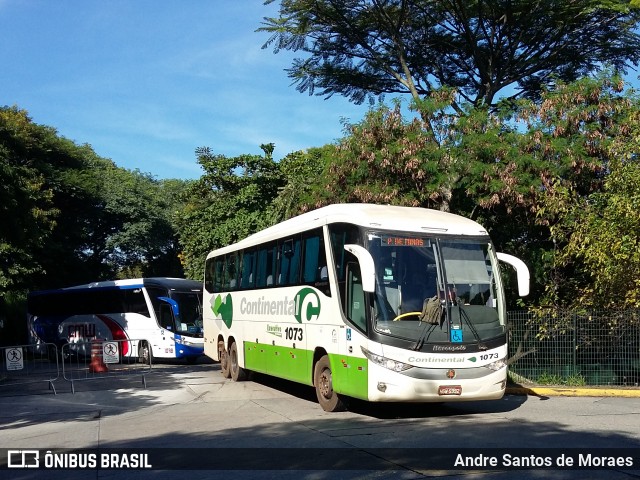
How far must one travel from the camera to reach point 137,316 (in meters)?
27.3

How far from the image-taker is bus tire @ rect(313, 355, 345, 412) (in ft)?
41.0

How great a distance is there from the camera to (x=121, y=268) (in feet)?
164

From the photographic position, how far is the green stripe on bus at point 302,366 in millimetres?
11344

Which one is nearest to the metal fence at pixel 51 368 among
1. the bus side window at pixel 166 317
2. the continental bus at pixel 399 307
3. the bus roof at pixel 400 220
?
the bus side window at pixel 166 317

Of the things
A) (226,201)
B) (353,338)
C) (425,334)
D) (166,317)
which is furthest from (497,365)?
(226,201)

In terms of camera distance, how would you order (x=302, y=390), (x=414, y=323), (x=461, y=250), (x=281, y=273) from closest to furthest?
(x=414, y=323) < (x=461, y=250) < (x=281, y=273) < (x=302, y=390)

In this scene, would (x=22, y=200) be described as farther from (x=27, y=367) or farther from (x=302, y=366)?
(x=302, y=366)

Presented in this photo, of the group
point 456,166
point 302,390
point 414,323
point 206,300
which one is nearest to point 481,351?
point 414,323

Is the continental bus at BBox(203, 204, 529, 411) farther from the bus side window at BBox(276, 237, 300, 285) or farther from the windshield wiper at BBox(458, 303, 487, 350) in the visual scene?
the bus side window at BBox(276, 237, 300, 285)

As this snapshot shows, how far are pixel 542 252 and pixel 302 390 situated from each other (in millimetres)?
7874

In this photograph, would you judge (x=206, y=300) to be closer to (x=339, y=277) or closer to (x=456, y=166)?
(x=456, y=166)

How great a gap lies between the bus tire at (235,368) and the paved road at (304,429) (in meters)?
1.48

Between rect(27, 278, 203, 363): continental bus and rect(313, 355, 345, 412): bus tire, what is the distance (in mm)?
Result: 12350

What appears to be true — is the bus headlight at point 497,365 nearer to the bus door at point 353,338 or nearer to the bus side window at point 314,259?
the bus door at point 353,338
